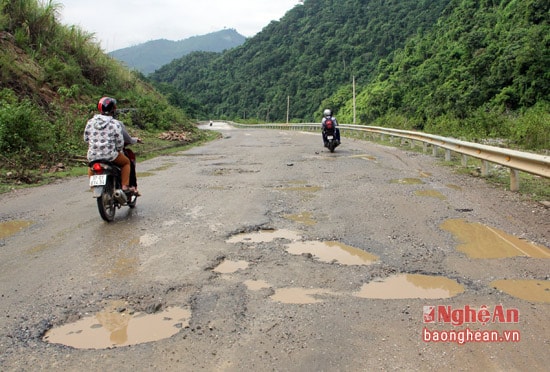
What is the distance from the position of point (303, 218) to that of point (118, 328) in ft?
10.4

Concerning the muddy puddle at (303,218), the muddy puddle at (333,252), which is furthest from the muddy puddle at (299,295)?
the muddy puddle at (303,218)

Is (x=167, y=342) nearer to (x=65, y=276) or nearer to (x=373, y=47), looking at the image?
(x=65, y=276)

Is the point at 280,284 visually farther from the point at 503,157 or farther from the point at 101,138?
the point at 503,157

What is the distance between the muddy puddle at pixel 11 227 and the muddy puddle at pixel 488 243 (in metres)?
5.02

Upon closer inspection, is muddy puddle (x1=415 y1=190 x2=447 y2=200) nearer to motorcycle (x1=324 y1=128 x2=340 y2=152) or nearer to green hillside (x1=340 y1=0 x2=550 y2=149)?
motorcycle (x1=324 y1=128 x2=340 y2=152)

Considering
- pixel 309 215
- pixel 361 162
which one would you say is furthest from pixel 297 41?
pixel 309 215

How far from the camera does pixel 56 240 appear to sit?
5.16m

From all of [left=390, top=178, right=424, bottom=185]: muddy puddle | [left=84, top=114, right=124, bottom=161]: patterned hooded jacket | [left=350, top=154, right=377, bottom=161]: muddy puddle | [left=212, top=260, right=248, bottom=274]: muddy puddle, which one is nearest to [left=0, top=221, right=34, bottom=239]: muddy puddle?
[left=84, top=114, right=124, bottom=161]: patterned hooded jacket

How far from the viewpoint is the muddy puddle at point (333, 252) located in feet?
14.0

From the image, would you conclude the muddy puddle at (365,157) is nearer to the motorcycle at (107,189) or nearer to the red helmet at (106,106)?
the motorcycle at (107,189)

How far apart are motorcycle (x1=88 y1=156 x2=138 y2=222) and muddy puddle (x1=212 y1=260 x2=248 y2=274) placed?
7.99ft

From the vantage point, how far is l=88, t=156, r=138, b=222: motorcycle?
589cm

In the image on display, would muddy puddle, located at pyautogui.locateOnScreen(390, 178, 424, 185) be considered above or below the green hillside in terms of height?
below

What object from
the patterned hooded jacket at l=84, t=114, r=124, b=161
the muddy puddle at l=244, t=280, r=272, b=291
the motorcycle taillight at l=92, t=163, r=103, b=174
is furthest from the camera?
the patterned hooded jacket at l=84, t=114, r=124, b=161
